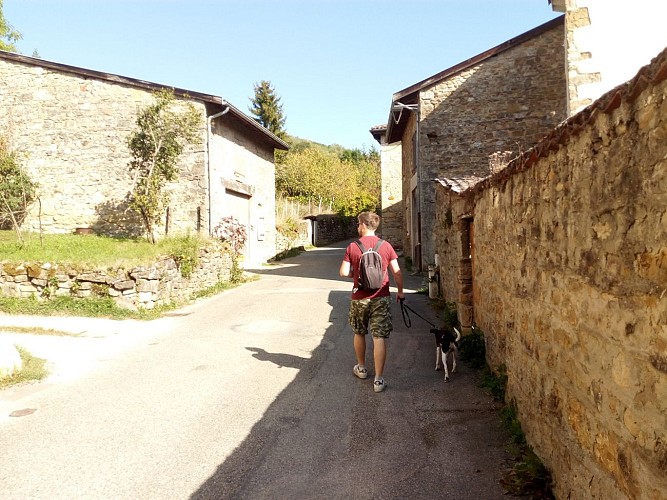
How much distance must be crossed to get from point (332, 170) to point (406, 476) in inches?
1448

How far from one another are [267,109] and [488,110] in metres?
33.1

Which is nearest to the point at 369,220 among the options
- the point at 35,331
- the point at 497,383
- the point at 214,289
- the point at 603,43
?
the point at 497,383

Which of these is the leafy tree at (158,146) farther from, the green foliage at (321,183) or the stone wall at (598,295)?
the green foliage at (321,183)

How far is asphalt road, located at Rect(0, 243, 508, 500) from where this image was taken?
3.18 meters

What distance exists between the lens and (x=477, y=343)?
577cm

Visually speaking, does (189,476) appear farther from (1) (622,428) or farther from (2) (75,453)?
(1) (622,428)

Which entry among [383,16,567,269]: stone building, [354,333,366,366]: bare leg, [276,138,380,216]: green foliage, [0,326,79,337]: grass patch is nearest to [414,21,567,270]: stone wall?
[383,16,567,269]: stone building

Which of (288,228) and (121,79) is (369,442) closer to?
(121,79)

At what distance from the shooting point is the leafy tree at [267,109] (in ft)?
142

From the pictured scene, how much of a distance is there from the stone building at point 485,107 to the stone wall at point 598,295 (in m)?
9.50

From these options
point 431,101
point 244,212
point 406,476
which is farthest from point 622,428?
point 244,212

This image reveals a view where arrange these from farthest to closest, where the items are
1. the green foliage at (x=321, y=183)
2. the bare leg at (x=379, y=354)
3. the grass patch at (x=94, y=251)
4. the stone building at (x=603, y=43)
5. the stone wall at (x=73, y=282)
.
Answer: the green foliage at (x=321, y=183) < the grass patch at (x=94, y=251) < the stone wall at (x=73, y=282) < the stone building at (x=603, y=43) < the bare leg at (x=379, y=354)

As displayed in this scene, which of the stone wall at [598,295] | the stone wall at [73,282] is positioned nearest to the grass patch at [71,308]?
the stone wall at [73,282]

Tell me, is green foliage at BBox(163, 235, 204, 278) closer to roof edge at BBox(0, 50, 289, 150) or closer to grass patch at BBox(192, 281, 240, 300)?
grass patch at BBox(192, 281, 240, 300)
